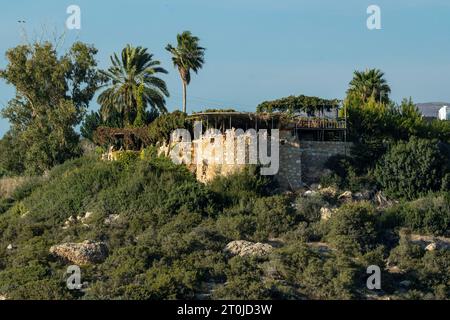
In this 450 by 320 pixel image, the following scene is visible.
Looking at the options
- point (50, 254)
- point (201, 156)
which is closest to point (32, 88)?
point (201, 156)

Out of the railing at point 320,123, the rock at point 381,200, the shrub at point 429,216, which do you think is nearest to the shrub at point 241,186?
the railing at point 320,123

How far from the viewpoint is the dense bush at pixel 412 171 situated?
55.1m

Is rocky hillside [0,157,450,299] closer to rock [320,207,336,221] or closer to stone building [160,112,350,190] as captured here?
rock [320,207,336,221]

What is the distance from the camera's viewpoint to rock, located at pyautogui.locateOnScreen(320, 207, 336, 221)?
52.1 metres

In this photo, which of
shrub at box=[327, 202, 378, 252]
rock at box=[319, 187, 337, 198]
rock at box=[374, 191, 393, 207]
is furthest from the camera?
rock at box=[374, 191, 393, 207]

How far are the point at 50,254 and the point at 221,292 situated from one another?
8009 millimetres

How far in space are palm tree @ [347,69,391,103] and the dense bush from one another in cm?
1327

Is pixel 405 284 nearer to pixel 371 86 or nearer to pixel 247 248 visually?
pixel 247 248

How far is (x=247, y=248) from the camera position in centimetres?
4941

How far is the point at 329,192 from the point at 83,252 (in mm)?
A: 11312

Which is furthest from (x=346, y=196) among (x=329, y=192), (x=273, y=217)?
(x=273, y=217)

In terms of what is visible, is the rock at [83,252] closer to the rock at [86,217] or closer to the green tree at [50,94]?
the rock at [86,217]

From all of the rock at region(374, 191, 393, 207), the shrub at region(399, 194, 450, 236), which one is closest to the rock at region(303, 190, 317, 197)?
the rock at region(374, 191, 393, 207)

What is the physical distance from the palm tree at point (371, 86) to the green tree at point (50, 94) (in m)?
13.7
